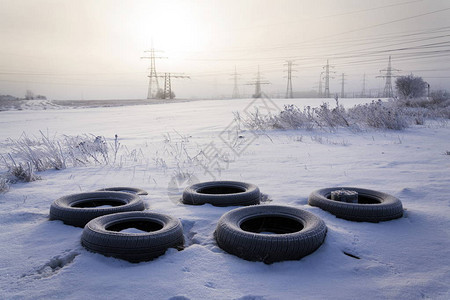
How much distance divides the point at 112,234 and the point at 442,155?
7455 mm

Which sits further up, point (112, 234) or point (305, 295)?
point (112, 234)

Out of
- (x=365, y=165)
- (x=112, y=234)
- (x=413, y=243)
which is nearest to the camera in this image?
(x=112, y=234)

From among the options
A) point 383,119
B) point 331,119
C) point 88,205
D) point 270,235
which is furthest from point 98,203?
point 383,119

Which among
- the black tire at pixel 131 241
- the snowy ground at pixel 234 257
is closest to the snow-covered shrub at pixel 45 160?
the snowy ground at pixel 234 257

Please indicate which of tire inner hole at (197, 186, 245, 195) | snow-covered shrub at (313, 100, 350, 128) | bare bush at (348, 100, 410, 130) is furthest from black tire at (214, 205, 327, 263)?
bare bush at (348, 100, 410, 130)

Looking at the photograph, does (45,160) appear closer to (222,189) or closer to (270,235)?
(222,189)

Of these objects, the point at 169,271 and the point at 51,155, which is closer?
the point at 169,271

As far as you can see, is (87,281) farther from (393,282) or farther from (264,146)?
(264,146)

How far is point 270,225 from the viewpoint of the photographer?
12.1 ft

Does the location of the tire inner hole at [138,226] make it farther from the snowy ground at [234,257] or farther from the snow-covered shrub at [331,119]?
the snow-covered shrub at [331,119]

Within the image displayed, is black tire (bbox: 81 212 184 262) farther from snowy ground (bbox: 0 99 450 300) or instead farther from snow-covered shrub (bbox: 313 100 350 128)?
snow-covered shrub (bbox: 313 100 350 128)

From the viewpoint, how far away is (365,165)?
6.79 metres

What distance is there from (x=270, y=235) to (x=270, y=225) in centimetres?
77

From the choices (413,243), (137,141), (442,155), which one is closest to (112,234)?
(413,243)
